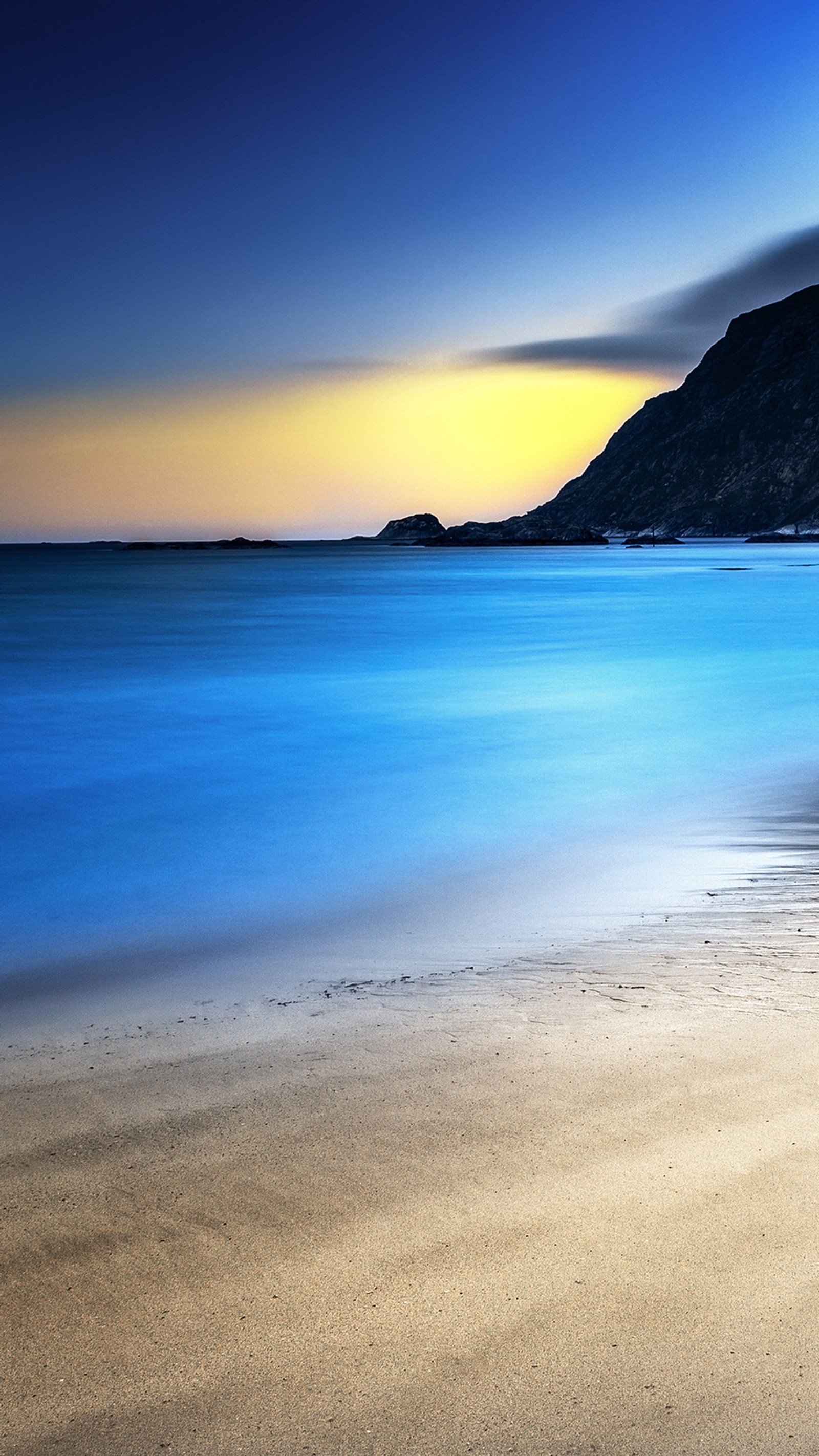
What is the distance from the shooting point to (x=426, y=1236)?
8.51 feet

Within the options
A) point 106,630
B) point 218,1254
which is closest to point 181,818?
point 218,1254

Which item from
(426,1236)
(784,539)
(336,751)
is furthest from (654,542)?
(426,1236)

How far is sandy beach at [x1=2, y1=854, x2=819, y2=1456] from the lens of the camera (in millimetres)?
2074

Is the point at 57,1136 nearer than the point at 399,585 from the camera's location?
Yes

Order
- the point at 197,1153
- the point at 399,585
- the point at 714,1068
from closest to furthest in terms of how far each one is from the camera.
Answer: the point at 197,1153, the point at 714,1068, the point at 399,585

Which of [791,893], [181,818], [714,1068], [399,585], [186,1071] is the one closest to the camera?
[714,1068]

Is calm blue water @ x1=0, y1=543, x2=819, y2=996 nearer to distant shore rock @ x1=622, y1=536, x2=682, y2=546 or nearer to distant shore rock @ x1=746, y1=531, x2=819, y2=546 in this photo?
distant shore rock @ x1=746, y1=531, x2=819, y2=546

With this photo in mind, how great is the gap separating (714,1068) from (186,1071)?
185 centimetres

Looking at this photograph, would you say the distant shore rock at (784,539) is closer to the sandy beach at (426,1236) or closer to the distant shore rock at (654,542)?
the distant shore rock at (654,542)

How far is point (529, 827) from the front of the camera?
343 inches

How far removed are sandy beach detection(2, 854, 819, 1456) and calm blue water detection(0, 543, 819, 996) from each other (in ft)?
8.80

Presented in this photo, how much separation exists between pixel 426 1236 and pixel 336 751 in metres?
10.8

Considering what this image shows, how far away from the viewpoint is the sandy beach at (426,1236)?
2.07 metres

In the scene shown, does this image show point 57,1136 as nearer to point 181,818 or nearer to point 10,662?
point 181,818
